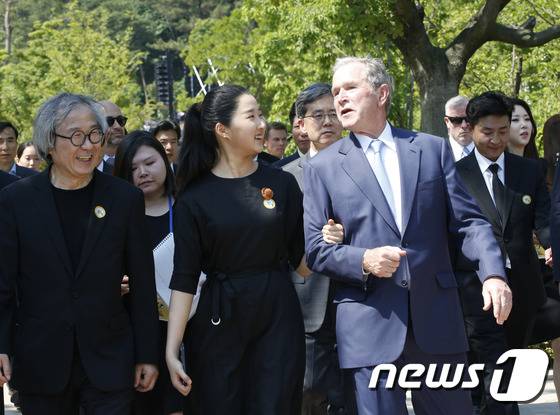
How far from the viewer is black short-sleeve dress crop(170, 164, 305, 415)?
5938mm

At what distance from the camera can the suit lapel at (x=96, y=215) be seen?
18.8 feet

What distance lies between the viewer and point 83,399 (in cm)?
575

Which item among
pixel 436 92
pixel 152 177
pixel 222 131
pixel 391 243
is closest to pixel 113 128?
pixel 152 177

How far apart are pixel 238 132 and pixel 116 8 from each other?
407 feet

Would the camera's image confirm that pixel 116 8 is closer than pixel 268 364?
No

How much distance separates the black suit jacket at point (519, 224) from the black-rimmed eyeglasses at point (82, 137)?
125 inches

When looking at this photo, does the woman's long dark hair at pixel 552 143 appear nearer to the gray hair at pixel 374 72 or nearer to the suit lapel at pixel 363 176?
the gray hair at pixel 374 72

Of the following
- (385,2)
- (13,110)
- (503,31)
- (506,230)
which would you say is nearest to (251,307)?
(506,230)

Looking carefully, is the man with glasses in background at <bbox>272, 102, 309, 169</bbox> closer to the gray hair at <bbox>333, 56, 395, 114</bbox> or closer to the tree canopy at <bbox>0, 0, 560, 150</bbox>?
the gray hair at <bbox>333, 56, 395, 114</bbox>

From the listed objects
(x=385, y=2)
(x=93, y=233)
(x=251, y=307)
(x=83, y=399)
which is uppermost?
(x=385, y=2)

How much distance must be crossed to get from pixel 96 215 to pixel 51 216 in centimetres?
22

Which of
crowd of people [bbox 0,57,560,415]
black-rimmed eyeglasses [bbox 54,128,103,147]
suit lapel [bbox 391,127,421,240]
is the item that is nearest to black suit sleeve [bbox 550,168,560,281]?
crowd of people [bbox 0,57,560,415]

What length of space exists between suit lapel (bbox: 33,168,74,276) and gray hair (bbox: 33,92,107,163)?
0.18 m

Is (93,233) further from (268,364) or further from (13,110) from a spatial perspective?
(13,110)
